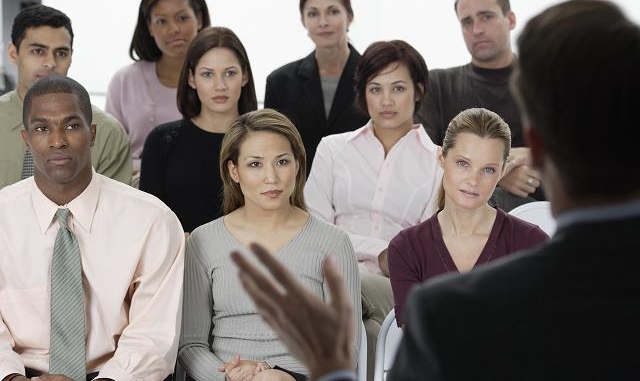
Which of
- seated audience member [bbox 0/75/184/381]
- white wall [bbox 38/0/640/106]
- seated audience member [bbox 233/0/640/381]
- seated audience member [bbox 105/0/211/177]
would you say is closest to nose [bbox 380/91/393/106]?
seated audience member [bbox 105/0/211/177]

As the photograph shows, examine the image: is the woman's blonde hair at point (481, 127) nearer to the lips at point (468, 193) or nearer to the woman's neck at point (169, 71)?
the lips at point (468, 193)

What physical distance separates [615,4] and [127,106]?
3.22m

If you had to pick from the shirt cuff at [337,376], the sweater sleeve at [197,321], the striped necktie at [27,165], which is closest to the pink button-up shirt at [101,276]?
the sweater sleeve at [197,321]

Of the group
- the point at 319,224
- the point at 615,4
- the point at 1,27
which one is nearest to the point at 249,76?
the point at 319,224

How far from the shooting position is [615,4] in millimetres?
1046

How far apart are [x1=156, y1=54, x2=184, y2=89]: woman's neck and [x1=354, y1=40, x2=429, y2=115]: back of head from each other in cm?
89

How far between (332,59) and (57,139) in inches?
64.2

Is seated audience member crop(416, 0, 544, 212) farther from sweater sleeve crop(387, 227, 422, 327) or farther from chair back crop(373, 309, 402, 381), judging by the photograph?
chair back crop(373, 309, 402, 381)

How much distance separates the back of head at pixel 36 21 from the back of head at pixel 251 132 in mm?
1059

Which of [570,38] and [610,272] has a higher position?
[570,38]

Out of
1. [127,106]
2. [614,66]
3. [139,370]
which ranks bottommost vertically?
[139,370]

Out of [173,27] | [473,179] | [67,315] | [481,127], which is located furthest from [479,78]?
[67,315]

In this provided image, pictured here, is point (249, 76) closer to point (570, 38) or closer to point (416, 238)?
point (416, 238)

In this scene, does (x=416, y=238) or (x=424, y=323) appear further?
(x=416, y=238)
